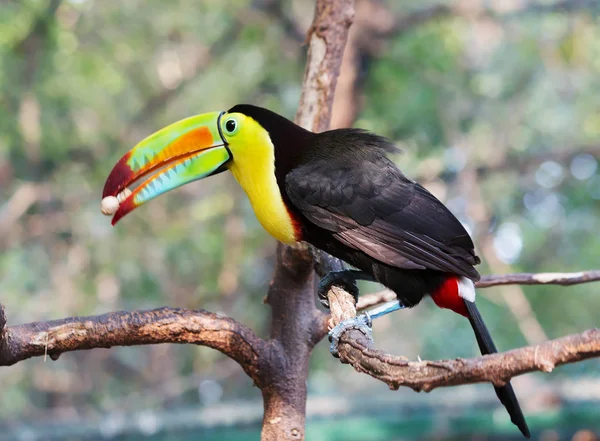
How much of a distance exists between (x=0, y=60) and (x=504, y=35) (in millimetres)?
3564

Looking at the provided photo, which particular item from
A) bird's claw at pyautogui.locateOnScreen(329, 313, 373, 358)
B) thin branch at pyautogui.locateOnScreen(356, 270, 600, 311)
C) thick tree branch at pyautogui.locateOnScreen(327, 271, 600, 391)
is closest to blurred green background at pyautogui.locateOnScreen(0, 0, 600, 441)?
thin branch at pyautogui.locateOnScreen(356, 270, 600, 311)

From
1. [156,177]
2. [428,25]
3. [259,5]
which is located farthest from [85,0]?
[156,177]

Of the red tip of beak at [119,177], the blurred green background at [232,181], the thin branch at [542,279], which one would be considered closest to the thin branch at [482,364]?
the thin branch at [542,279]

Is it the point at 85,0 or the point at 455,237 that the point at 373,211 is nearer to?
the point at 455,237

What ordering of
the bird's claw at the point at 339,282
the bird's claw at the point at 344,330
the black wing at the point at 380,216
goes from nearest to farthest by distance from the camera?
the bird's claw at the point at 344,330 < the black wing at the point at 380,216 < the bird's claw at the point at 339,282

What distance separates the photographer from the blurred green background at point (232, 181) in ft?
14.5

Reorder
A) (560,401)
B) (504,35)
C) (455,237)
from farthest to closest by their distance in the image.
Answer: (504,35) < (560,401) < (455,237)

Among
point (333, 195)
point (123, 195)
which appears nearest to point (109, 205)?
point (123, 195)

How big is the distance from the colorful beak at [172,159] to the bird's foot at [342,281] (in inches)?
15.9

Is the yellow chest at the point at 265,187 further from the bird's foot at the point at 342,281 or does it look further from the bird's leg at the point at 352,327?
the bird's leg at the point at 352,327

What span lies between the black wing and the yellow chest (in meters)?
0.05

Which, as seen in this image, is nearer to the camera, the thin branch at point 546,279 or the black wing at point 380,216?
the black wing at point 380,216

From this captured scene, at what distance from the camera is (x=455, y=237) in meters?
1.80

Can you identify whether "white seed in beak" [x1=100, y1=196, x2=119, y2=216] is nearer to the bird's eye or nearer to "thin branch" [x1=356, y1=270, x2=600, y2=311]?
the bird's eye
